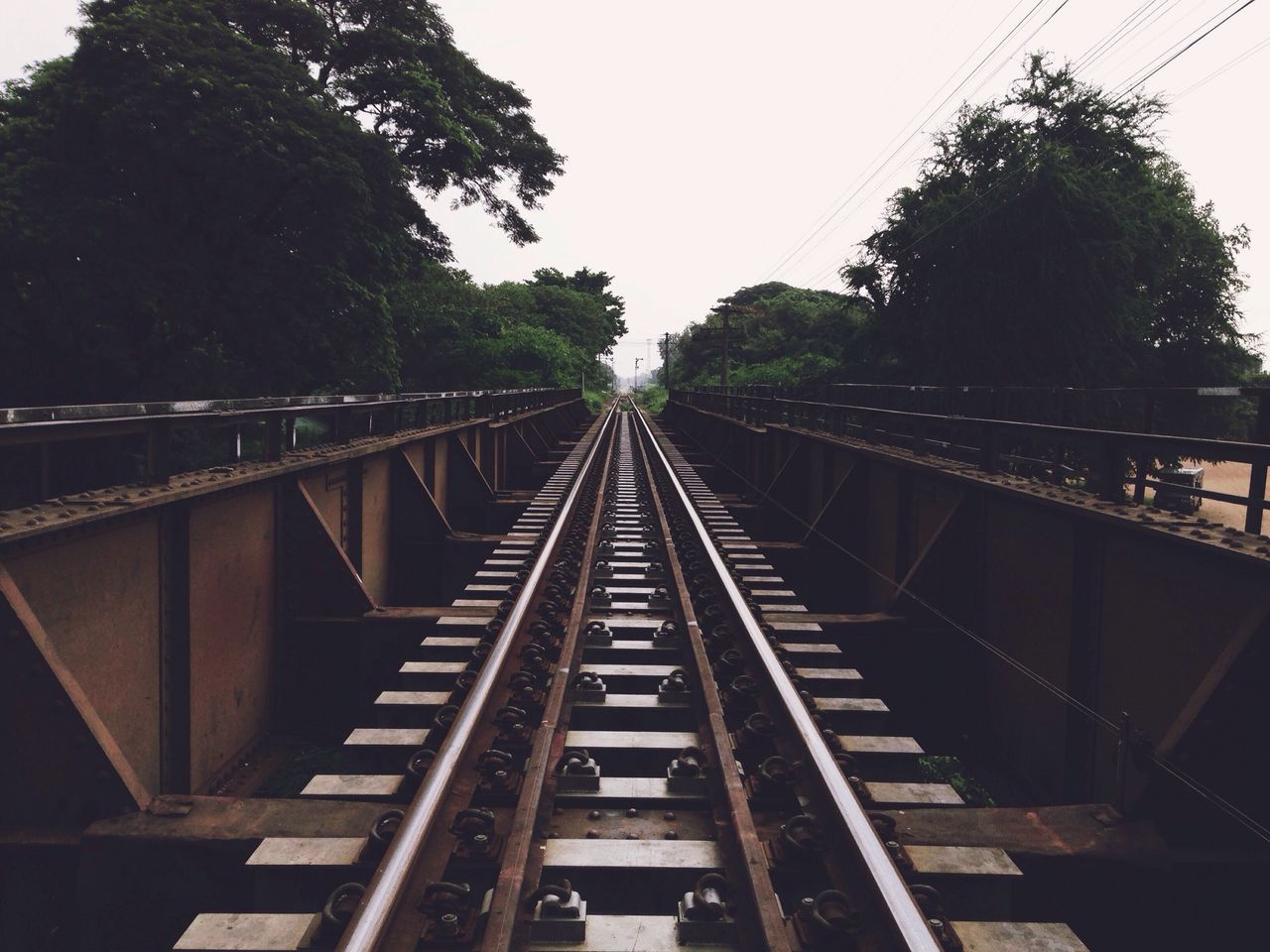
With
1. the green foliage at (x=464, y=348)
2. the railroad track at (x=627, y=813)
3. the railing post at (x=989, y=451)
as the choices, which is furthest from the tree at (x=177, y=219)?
the railing post at (x=989, y=451)

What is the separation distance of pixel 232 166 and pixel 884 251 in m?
24.9

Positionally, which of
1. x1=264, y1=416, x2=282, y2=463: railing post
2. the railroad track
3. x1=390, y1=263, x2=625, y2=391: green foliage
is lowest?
the railroad track

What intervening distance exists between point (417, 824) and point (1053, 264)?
30.0 meters

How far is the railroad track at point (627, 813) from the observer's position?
2.47 meters

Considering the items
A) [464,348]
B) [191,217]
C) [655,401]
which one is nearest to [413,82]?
[191,217]

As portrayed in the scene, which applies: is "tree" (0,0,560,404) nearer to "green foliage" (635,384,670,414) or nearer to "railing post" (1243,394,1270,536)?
"railing post" (1243,394,1270,536)

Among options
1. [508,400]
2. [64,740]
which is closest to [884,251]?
[508,400]

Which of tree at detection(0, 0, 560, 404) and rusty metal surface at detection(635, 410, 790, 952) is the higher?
tree at detection(0, 0, 560, 404)

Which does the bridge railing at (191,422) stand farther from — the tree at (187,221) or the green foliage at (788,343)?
the green foliage at (788,343)

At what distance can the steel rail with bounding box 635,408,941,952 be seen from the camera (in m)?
2.33

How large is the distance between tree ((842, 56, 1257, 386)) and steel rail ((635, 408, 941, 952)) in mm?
27478

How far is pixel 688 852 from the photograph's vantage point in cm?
296

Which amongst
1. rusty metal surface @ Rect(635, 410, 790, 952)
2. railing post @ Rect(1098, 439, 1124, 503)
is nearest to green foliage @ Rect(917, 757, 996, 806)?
rusty metal surface @ Rect(635, 410, 790, 952)

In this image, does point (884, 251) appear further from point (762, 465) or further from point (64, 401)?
point (64, 401)
